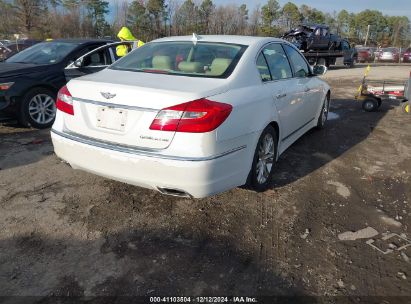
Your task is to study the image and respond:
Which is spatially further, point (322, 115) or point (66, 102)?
point (322, 115)

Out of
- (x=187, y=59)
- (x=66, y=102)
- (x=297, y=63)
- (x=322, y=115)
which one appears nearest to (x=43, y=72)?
(x=66, y=102)

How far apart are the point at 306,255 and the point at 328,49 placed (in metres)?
22.1

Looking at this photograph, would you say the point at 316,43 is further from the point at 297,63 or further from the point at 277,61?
the point at 277,61

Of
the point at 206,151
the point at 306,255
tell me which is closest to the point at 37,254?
the point at 206,151

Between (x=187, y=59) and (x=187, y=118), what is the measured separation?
1.18 m

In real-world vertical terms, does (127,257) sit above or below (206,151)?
below

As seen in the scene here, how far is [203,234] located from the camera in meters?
3.36

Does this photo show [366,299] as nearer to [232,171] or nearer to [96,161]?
[232,171]

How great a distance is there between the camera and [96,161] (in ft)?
11.1

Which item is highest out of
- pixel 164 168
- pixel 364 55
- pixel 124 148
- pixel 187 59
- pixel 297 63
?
pixel 187 59

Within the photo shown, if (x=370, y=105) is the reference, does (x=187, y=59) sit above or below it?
above

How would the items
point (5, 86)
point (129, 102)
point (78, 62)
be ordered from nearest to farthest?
point (129, 102) < point (5, 86) < point (78, 62)

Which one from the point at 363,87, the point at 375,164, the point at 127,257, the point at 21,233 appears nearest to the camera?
the point at 127,257

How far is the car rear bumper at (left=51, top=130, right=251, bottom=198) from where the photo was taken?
10.2ft
